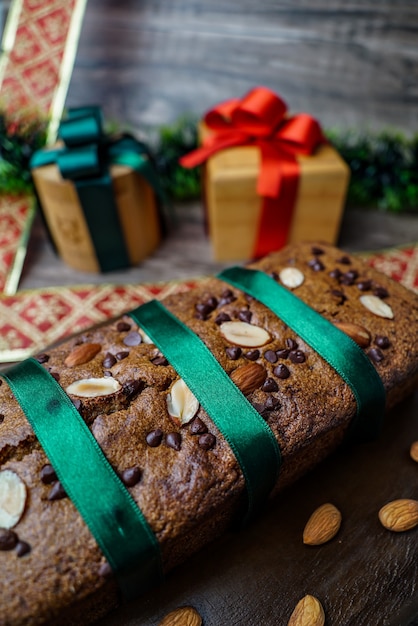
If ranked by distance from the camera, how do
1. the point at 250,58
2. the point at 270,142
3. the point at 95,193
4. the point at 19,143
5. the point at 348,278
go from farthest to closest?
1. the point at 250,58
2. the point at 19,143
3. the point at 270,142
4. the point at 95,193
5. the point at 348,278

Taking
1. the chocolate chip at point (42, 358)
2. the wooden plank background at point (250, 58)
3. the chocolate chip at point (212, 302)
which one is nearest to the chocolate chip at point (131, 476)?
the chocolate chip at point (42, 358)

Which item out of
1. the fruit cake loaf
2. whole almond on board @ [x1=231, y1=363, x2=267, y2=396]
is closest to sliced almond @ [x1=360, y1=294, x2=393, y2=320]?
the fruit cake loaf

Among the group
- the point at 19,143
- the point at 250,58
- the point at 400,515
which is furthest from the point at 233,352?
the point at 250,58

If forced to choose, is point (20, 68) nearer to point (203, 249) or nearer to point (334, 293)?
point (203, 249)

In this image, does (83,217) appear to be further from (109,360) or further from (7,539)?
(7,539)

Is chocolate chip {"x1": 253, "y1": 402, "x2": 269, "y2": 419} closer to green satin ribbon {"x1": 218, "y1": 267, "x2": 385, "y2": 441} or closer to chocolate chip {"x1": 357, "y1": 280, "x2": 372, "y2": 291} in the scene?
green satin ribbon {"x1": 218, "y1": 267, "x2": 385, "y2": 441}

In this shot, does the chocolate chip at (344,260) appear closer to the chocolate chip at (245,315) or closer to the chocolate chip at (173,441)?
the chocolate chip at (245,315)
